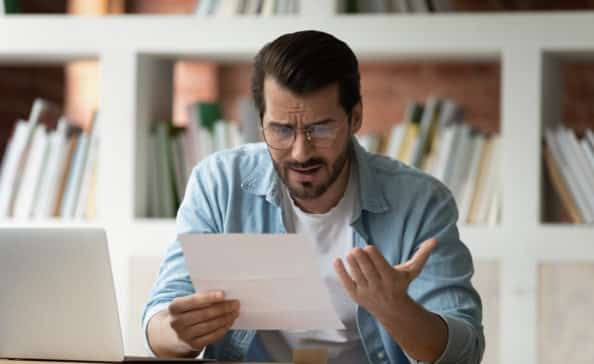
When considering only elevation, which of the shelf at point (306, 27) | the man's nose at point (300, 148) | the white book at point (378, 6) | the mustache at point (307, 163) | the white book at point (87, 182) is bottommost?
the white book at point (87, 182)

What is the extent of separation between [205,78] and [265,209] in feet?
12.6

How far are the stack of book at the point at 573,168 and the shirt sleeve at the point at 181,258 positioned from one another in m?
1.27

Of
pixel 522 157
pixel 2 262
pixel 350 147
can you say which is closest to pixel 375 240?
pixel 350 147

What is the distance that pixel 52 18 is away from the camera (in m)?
3.12

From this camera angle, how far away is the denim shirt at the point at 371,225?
73.0 inches

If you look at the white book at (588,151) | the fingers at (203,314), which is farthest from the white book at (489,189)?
the fingers at (203,314)

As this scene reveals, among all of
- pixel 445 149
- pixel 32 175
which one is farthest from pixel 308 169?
pixel 32 175

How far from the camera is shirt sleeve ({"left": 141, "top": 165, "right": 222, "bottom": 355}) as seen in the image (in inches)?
74.3

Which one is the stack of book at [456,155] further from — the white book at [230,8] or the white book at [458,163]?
the white book at [230,8]

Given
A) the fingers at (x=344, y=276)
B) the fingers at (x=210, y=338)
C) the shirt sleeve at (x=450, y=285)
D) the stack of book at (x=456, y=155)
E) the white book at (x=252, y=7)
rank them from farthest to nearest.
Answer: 1. the white book at (x=252, y=7)
2. the stack of book at (x=456, y=155)
3. the shirt sleeve at (x=450, y=285)
4. the fingers at (x=210, y=338)
5. the fingers at (x=344, y=276)

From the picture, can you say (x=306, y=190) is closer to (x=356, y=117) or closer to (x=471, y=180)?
(x=356, y=117)

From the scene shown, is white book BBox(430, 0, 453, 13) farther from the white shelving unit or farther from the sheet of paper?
the sheet of paper

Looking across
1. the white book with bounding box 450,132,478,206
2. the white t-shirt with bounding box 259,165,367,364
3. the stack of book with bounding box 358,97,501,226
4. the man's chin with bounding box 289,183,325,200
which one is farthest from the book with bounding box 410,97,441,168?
the man's chin with bounding box 289,183,325,200

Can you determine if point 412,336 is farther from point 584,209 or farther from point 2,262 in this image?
point 584,209
